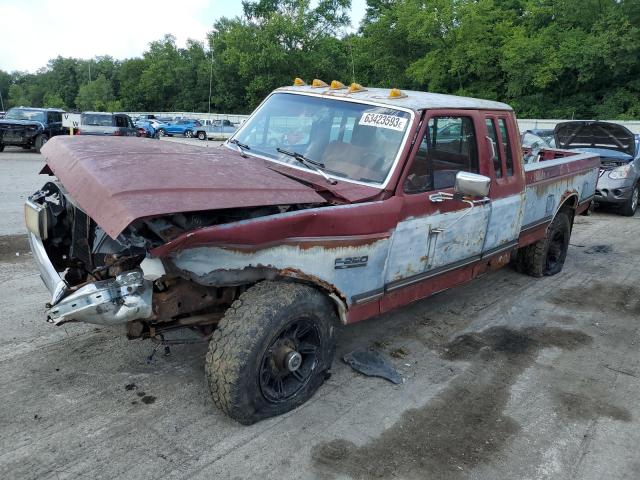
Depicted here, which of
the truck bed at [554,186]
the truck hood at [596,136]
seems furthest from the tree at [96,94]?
the truck bed at [554,186]

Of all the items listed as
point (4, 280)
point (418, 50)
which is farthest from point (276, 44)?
point (4, 280)

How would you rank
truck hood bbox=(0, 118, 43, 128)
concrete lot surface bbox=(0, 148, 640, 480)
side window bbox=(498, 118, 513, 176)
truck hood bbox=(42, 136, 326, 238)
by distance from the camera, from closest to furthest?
1. truck hood bbox=(42, 136, 326, 238)
2. concrete lot surface bbox=(0, 148, 640, 480)
3. side window bbox=(498, 118, 513, 176)
4. truck hood bbox=(0, 118, 43, 128)

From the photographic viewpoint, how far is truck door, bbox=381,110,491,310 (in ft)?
12.8

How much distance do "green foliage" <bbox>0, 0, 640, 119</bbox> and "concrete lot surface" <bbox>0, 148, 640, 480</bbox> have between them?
1474 centimetres

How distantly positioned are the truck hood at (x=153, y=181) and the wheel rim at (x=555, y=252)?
4.45m

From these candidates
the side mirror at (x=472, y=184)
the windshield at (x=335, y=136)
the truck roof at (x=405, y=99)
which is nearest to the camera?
the side mirror at (x=472, y=184)

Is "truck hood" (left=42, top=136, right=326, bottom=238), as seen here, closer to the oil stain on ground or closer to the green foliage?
the oil stain on ground

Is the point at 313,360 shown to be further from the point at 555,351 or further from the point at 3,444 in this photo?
the point at 555,351

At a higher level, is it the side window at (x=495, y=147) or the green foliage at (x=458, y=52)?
the green foliage at (x=458, y=52)

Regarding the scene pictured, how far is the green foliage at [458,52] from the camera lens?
3547cm

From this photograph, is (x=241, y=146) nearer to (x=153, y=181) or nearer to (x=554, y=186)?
(x=153, y=181)

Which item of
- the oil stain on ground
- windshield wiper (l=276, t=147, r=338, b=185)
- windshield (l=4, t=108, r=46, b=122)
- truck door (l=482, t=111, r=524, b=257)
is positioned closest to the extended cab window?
truck door (l=482, t=111, r=524, b=257)

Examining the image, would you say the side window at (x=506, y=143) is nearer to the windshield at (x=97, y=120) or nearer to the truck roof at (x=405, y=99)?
the truck roof at (x=405, y=99)

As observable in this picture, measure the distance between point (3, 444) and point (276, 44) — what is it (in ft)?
187
